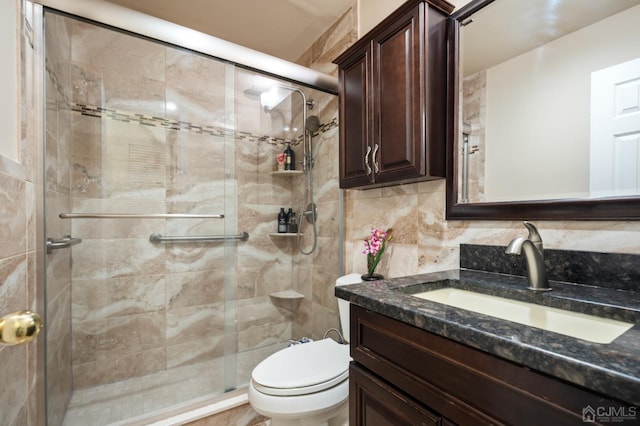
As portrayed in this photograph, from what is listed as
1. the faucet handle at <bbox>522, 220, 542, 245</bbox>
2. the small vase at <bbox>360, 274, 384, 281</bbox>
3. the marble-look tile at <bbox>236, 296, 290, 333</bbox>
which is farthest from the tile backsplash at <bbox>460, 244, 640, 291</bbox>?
the marble-look tile at <bbox>236, 296, 290, 333</bbox>

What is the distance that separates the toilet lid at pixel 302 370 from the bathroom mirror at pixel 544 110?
0.87 m

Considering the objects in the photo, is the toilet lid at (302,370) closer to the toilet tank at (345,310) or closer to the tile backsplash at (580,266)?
the toilet tank at (345,310)

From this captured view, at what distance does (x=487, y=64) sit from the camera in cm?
118

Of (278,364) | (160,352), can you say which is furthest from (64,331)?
(278,364)

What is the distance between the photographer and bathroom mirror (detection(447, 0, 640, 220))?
847mm

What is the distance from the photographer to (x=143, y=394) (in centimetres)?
177

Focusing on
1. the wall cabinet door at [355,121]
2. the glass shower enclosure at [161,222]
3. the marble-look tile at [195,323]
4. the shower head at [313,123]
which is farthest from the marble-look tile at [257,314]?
the shower head at [313,123]

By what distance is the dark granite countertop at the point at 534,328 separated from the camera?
42 cm

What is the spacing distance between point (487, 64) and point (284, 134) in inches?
59.0

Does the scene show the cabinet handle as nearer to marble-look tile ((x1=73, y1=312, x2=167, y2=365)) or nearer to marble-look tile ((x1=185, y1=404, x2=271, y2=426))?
marble-look tile ((x1=185, y1=404, x2=271, y2=426))

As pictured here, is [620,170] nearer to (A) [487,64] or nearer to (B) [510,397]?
(A) [487,64]

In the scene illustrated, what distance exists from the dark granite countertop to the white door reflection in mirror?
1.03 feet

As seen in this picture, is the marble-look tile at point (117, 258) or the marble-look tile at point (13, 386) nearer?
the marble-look tile at point (13, 386)

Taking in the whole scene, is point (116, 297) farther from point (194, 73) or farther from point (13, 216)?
point (194, 73)
